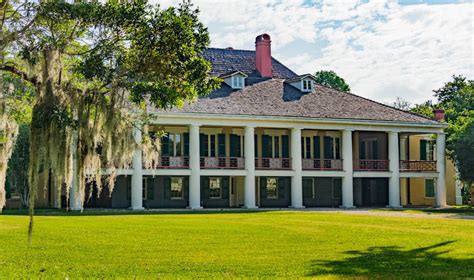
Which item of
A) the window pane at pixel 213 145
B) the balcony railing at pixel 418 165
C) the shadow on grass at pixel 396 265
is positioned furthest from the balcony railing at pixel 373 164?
the shadow on grass at pixel 396 265

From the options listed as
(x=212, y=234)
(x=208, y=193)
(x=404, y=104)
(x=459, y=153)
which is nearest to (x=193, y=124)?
(x=208, y=193)

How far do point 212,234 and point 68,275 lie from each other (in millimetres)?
7201

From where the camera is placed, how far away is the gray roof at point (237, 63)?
145 ft

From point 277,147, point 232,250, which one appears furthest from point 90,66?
point 277,147

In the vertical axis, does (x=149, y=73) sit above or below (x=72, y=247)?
above

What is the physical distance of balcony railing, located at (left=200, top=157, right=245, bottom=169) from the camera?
38391 millimetres

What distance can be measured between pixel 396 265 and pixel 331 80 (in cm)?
5989

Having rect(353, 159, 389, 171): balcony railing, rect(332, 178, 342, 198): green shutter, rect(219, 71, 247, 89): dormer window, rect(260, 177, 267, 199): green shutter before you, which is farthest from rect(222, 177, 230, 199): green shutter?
rect(353, 159, 389, 171): balcony railing

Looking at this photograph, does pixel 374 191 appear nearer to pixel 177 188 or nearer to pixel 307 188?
pixel 307 188

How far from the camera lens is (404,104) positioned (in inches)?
3226

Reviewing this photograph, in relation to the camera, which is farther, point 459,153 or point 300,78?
point 300,78

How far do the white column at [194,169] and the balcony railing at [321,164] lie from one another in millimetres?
7318

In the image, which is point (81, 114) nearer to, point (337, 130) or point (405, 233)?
point (405, 233)

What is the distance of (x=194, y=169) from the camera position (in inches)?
1426
